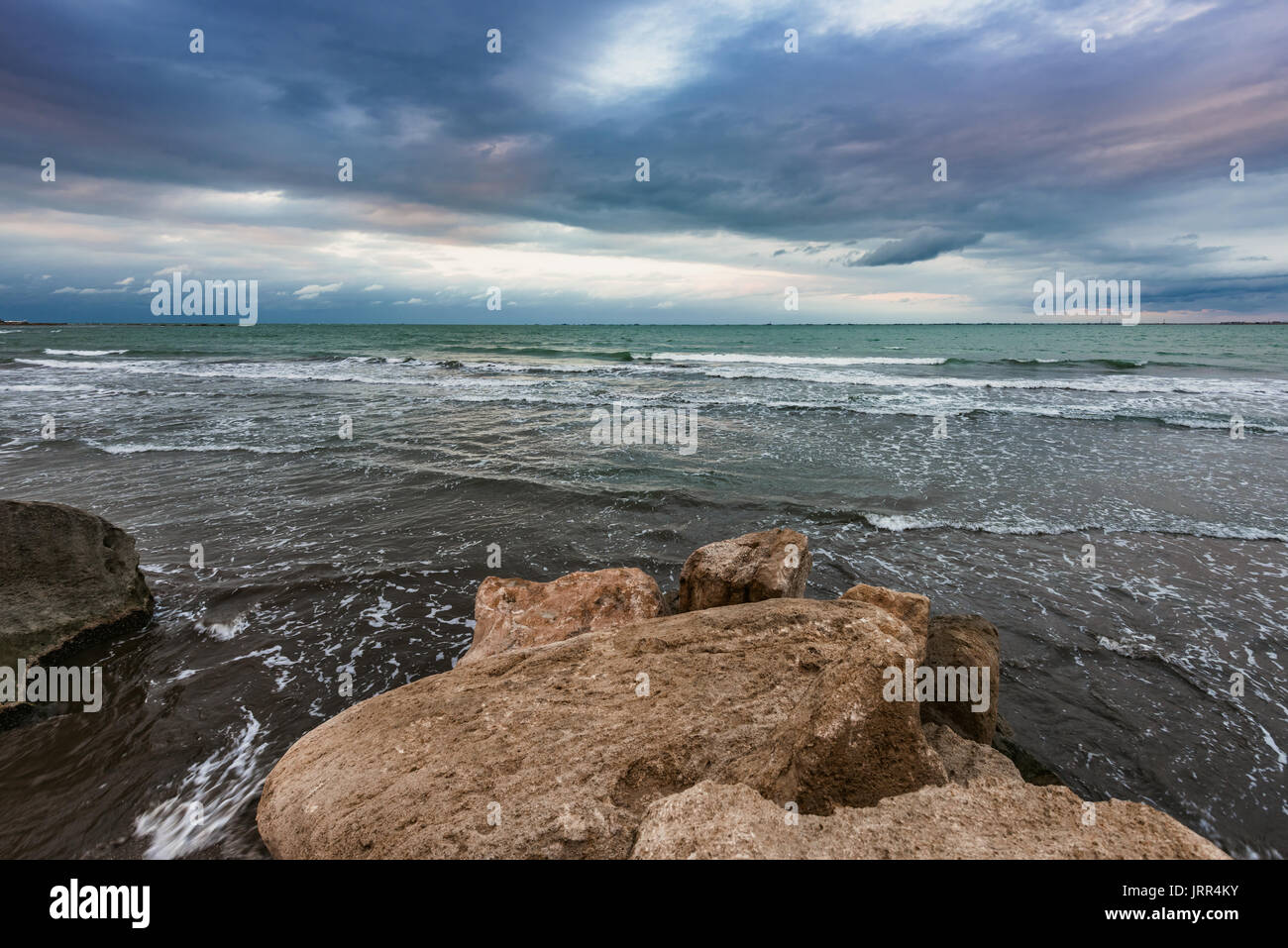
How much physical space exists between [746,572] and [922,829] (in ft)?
9.63

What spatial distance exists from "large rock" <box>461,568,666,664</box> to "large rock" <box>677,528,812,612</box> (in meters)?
0.46

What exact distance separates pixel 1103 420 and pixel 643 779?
23.7 metres

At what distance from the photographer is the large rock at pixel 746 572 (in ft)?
17.3

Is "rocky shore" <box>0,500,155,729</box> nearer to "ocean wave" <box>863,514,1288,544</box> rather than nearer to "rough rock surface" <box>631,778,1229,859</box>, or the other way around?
"rough rock surface" <box>631,778,1229,859</box>

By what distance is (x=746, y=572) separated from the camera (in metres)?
5.37

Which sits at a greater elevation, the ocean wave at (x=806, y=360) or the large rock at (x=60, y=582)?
the ocean wave at (x=806, y=360)

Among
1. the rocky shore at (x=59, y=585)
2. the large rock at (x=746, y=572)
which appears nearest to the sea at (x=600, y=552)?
the rocky shore at (x=59, y=585)

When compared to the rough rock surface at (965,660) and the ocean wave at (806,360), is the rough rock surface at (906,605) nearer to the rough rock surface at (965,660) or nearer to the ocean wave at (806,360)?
the rough rock surface at (965,660)

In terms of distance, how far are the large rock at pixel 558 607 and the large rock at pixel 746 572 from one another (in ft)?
1.52

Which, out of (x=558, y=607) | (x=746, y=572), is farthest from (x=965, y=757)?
(x=558, y=607)

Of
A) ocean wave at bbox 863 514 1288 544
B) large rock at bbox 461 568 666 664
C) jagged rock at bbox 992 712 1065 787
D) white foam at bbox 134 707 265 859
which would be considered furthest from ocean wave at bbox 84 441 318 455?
jagged rock at bbox 992 712 1065 787

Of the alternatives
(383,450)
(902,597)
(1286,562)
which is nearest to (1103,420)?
(1286,562)
